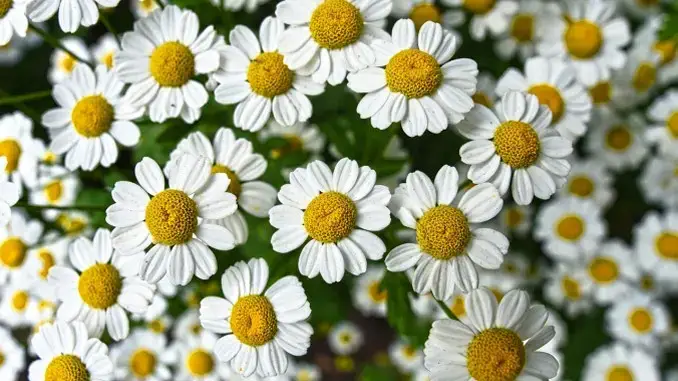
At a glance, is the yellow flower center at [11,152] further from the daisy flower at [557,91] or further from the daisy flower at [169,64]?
the daisy flower at [557,91]

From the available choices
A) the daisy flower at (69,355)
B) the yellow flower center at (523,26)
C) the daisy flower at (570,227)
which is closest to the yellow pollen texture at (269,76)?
the daisy flower at (69,355)

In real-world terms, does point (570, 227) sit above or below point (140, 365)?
above

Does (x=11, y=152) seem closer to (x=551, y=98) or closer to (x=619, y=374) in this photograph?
(x=551, y=98)

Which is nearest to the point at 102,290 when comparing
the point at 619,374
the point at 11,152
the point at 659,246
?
the point at 11,152

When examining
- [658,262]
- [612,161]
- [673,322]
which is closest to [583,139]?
[612,161]

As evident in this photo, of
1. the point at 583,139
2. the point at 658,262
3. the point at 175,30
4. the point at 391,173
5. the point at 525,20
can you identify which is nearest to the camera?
the point at 175,30

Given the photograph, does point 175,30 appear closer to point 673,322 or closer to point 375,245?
point 375,245
